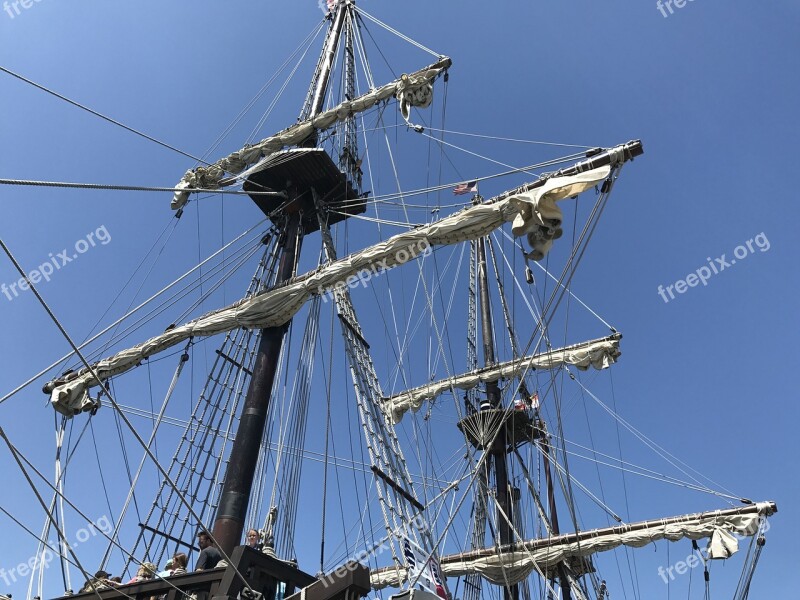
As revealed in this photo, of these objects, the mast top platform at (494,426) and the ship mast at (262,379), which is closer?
the ship mast at (262,379)

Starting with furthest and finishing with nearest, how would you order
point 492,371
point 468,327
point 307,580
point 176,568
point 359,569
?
point 468,327, point 492,371, point 176,568, point 307,580, point 359,569

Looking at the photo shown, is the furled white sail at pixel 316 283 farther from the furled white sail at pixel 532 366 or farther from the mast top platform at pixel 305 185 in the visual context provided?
the furled white sail at pixel 532 366

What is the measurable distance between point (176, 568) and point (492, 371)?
1648 centimetres

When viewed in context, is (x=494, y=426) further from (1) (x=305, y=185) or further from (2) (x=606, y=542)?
(1) (x=305, y=185)

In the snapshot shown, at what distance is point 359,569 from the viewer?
5.87 m

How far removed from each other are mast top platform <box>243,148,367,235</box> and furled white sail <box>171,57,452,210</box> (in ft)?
3.51

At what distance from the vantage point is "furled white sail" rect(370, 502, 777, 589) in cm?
1777

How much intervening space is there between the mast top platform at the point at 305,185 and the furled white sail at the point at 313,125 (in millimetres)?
1069

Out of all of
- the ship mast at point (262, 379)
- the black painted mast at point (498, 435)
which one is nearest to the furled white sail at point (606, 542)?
the black painted mast at point (498, 435)

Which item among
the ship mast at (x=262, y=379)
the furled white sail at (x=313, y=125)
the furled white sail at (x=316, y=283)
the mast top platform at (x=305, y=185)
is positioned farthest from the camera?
the furled white sail at (x=313, y=125)

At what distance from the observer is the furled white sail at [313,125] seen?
47.2ft

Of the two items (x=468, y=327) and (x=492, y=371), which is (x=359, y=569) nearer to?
(x=492, y=371)

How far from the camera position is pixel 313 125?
15117mm

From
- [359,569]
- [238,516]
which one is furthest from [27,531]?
[359,569]
